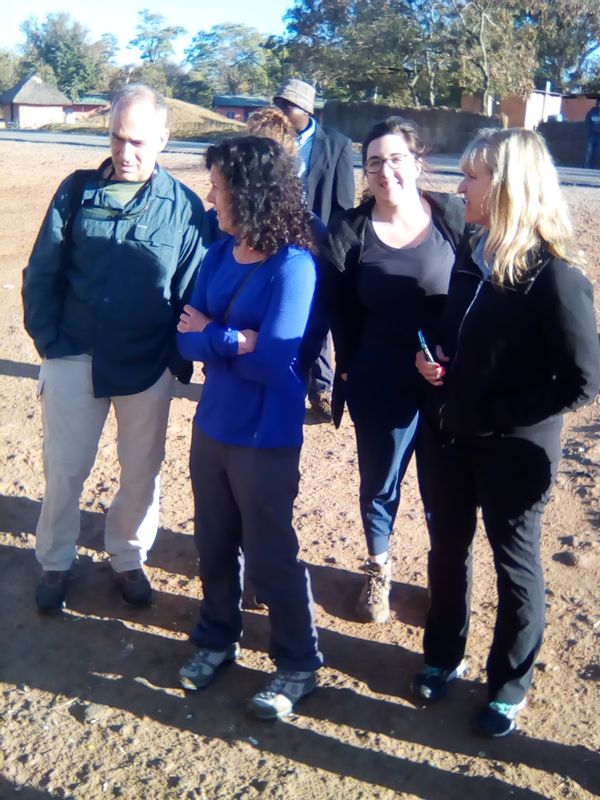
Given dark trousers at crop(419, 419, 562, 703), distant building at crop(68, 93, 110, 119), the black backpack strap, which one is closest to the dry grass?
distant building at crop(68, 93, 110, 119)

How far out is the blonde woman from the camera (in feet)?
8.46

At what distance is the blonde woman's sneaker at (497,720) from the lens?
296cm

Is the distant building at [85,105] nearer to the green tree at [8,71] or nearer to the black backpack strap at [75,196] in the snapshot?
the green tree at [8,71]

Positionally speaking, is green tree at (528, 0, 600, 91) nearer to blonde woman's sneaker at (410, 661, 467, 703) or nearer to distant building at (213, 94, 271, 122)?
distant building at (213, 94, 271, 122)

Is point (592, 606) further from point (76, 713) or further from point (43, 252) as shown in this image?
point (43, 252)

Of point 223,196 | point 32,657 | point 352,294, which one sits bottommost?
point 32,657

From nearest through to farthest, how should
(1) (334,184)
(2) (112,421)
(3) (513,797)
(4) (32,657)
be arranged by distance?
(3) (513,797), (4) (32,657), (1) (334,184), (2) (112,421)

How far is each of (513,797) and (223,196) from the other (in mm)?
2043

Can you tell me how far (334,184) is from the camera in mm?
5328

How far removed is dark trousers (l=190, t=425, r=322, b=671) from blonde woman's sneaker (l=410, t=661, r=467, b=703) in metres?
0.36

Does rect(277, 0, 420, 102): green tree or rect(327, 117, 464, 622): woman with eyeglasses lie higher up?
rect(277, 0, 420, 102): green tree

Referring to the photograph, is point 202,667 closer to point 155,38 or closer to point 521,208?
point 521,208

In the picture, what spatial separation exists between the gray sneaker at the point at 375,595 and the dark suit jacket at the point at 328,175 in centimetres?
230

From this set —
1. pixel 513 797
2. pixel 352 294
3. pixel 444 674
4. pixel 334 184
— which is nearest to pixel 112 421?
pixel 334 184
